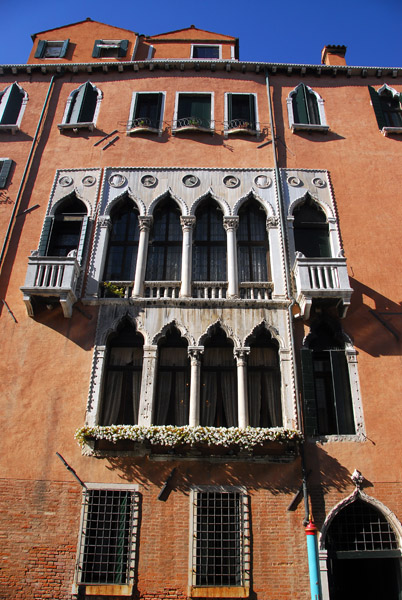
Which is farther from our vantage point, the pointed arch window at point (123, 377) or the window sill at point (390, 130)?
the window sill at point (390, 130)

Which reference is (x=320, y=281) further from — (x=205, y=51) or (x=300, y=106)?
(x=205, y=51)

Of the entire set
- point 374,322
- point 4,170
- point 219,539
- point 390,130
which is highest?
point 390,130

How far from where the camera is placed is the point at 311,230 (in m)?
12.6

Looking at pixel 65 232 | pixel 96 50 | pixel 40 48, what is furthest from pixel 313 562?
pixel 40 48

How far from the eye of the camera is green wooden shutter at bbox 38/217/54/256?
12016mm

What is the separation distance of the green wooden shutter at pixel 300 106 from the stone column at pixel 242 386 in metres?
7.96

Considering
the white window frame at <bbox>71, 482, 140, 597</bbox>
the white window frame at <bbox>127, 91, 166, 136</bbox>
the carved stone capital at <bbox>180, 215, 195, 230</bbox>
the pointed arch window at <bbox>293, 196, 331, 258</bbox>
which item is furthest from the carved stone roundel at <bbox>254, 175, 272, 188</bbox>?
the white window frame at <bbox>71, 482, 140, 597</bbox>

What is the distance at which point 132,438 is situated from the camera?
367 inches

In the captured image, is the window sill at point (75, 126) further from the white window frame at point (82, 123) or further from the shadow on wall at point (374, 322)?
the shadow on wall at point (374, 322)

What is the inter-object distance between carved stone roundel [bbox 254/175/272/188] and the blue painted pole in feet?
27.7

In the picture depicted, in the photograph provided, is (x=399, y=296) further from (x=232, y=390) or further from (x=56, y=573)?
(x=56, y=573)

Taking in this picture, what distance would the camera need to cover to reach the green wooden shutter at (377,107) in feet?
47.7

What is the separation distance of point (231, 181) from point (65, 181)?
182 inches

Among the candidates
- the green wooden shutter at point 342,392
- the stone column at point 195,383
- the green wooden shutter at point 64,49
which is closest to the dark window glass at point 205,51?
the green wooden shutter at point 64,49
